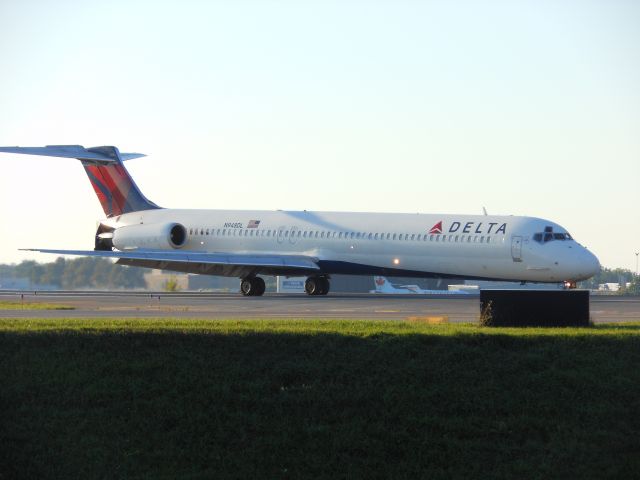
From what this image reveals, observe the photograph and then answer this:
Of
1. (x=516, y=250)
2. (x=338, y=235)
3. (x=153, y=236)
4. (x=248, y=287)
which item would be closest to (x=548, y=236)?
(x=516, y=250)

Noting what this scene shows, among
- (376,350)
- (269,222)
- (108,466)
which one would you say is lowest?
(108,466)

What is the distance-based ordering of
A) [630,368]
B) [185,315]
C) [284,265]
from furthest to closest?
1. [284,265]
2. [185,315]
3. [630,368]

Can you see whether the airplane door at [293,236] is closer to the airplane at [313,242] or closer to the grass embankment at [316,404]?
the airplane at [313,242]

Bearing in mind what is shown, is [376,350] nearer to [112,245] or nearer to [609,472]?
[609,472]

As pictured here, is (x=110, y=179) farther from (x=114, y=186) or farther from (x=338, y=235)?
(x=338, y=235)

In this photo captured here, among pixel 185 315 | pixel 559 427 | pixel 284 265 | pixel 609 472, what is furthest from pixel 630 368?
pixel 284 265

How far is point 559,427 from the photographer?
630 inches

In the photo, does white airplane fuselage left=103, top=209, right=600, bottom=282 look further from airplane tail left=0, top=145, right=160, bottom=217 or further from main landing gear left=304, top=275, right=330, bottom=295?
main landing gear left=304, top=275, right=330, bottom=295

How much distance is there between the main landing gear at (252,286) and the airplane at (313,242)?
0.05 metres

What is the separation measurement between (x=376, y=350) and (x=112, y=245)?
127ft

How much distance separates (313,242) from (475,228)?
870cm

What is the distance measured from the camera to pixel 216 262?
49.4 m

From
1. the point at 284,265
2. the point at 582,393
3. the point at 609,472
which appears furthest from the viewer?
the point at 284,265

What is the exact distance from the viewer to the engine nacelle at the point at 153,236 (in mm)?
53594
